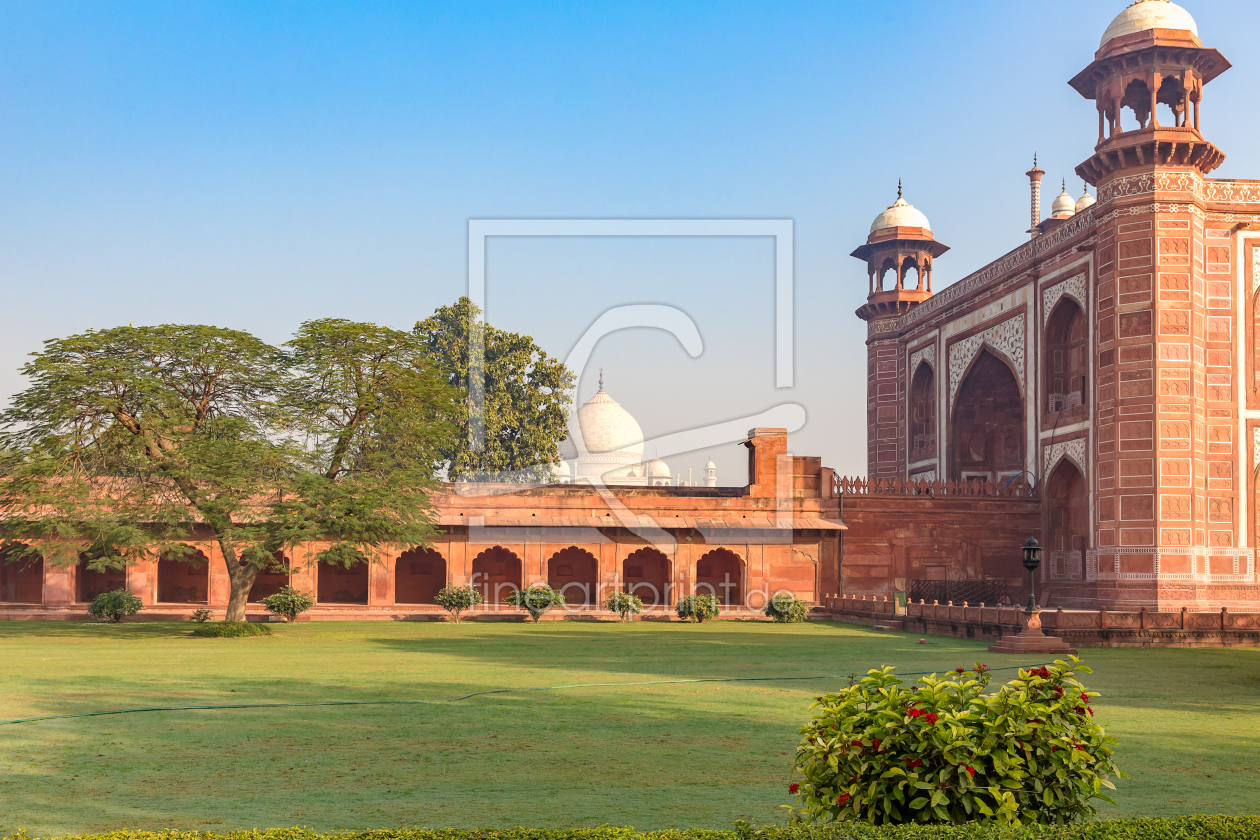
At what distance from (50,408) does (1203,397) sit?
2571cm

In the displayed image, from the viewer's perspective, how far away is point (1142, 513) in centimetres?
2731

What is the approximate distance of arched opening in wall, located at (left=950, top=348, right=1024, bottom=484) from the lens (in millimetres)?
38094

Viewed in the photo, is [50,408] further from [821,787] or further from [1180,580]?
[1180,580]

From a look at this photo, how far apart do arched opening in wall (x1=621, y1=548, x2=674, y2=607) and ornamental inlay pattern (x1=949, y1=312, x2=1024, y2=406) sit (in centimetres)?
1237

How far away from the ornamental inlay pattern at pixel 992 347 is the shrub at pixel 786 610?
11481 mm

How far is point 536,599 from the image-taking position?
2662 centimetres

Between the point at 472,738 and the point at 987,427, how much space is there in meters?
32.6

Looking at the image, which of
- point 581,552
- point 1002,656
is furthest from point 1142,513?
point 581,552

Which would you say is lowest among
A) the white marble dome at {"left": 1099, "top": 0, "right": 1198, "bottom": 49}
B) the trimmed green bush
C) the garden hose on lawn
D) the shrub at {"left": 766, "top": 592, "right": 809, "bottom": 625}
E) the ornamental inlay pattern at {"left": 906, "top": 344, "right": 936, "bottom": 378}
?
the shrub at {"left": 766, "top": 592, "right": 809, "bottom": 625}

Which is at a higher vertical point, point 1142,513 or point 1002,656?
point 1142,513

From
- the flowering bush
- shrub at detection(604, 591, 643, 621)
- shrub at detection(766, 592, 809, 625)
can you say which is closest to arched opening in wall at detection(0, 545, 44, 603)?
shrub at detection(604, 591, 643, 621)

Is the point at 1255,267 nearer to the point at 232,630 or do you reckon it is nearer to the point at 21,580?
the point at 232,630

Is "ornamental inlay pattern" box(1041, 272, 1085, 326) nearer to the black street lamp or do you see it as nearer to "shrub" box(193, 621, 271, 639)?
the black street lamp

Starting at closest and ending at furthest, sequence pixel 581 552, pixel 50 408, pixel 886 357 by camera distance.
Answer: pixel 50 408, pixel 581 552, pixel 886 357
